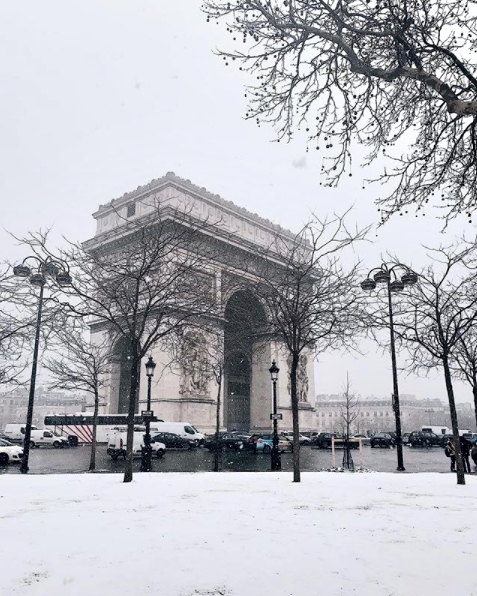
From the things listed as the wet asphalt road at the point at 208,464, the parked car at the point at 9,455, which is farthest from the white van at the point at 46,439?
the parked car at the point at 9,455

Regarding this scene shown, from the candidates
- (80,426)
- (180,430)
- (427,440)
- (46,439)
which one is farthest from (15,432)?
(427,440)

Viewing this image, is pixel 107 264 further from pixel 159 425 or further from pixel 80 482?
pixel 159 425

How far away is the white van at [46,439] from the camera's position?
4528cm

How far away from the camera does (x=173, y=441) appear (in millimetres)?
37344

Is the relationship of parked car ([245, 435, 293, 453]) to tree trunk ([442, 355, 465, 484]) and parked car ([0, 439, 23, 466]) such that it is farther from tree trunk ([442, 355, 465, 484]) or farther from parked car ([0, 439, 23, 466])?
tree trunk ([442, 355, 465, 484])

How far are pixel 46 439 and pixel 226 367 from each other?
21245mm

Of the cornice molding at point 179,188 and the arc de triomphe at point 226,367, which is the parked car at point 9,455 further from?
the cornice molding at point 179,188

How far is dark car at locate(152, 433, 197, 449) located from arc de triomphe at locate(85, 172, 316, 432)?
97.1 inches

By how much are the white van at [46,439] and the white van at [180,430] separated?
11.5m

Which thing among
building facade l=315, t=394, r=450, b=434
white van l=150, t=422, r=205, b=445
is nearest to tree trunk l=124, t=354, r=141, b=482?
white van l=150, t=422, r=205, b=445

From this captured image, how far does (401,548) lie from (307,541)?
109cm

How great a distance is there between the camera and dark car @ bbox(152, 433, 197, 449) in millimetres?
36781

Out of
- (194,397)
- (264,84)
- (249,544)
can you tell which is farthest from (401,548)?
(194,397)

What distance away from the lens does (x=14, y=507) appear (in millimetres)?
8969
